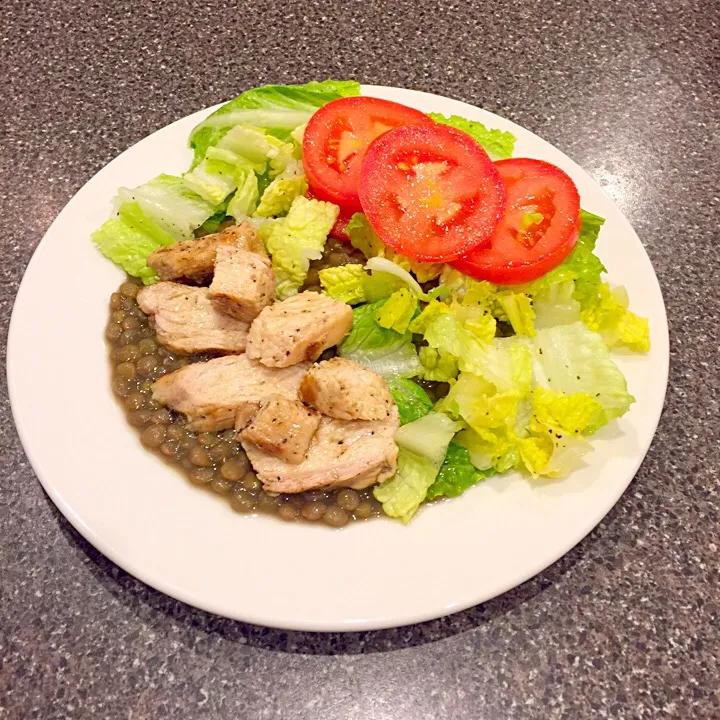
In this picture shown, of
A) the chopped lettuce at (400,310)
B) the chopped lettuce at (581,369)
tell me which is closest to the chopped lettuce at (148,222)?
the chopped lettuce at (400,310)

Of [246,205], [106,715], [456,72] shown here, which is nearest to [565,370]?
[246,205]

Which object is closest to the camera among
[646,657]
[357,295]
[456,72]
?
[646,657]

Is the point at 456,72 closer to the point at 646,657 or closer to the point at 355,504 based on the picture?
the point at 355,504

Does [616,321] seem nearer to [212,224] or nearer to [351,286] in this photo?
[351,286]

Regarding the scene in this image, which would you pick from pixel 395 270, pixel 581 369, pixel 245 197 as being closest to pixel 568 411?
pixel 581 369

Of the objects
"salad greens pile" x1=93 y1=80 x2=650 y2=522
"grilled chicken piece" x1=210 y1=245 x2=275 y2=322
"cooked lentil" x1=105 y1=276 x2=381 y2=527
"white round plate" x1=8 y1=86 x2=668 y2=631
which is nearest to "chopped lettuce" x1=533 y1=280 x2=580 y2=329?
"salad greens pile" x1=93 y1=80 x2=650 y2=522

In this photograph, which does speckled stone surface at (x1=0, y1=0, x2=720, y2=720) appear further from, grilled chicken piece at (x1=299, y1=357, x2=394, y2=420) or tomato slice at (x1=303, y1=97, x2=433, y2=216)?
tomato slice at (x1=303, y1=97, x2=433, y2=216)

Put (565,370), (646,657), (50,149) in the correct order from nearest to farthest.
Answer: (646,657), (565,370), (50,149)

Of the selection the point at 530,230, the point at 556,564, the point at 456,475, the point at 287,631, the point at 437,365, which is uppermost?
the point at 530,230
